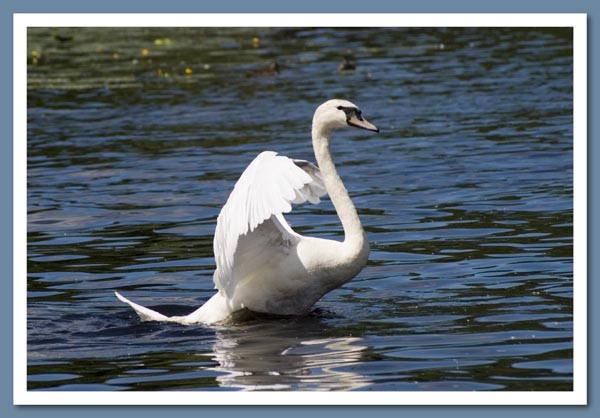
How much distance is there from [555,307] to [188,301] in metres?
3.08

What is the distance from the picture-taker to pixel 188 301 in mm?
11219


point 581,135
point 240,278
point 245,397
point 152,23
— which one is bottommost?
point 245,397

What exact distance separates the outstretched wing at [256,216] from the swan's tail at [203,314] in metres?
0.13

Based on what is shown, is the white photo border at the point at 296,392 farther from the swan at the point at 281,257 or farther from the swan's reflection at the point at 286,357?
the swan at the point at 281,257

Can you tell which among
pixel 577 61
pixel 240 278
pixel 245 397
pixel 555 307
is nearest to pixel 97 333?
pixel 240 278

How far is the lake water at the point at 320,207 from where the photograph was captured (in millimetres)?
9172

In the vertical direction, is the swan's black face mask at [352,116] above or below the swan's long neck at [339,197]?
above

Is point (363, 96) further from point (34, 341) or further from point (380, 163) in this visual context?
point (34, 341)

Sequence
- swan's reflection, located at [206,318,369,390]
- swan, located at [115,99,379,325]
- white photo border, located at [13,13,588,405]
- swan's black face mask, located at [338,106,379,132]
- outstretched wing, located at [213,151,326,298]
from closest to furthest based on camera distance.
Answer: white photo border, located at [13,13,588,405], swan's reflection, located at [206,318,369,390], outstretched wing, located at [213,151,326,298], swan, located at [115,99,379,325], swan's black face mask, located at [338,106,379,132]

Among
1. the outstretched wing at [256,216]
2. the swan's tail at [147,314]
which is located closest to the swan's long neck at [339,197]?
the outstretched wing at [256,216]

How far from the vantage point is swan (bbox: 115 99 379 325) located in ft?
31.9

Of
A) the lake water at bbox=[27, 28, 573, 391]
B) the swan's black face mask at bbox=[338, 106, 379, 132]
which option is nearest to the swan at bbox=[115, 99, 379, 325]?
the swan's black face mask at bbox=[338, 106, 379, 132]

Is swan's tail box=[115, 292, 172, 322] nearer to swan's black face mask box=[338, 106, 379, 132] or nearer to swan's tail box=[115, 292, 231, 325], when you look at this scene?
swan's tail box=[115, 292, 231, 325]

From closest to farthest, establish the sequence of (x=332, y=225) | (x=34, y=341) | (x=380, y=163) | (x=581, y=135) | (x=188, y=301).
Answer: (x=581, y=135) → (x=34, y=341) → (x=188, y=301) → (x=332, y=225) → (x=380, y=163)
